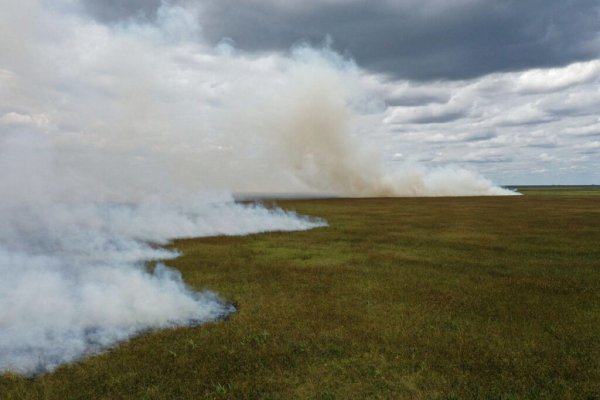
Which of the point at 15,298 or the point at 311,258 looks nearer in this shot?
the point at 15,298

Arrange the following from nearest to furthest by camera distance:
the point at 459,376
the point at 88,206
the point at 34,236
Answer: the point at 459,376 → the point at 34,236 → the point at 88,206

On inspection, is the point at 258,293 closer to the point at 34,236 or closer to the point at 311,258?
the point at 311,258

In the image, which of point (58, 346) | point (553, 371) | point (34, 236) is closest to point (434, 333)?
point (553, 371)

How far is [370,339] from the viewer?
49.4ft

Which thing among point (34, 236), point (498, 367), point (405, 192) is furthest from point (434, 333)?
point (405, 192)

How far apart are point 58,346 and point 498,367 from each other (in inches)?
545

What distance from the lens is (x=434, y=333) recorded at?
15.7m

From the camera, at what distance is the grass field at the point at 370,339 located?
11766 mm

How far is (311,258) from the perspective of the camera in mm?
31312

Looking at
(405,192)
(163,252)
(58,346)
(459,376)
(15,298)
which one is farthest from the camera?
(405,192)

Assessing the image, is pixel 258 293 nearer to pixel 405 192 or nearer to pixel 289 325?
pixel 289 325

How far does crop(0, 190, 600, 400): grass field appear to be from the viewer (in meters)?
11.8

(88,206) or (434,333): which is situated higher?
(88,206)

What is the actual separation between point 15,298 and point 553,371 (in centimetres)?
1886
